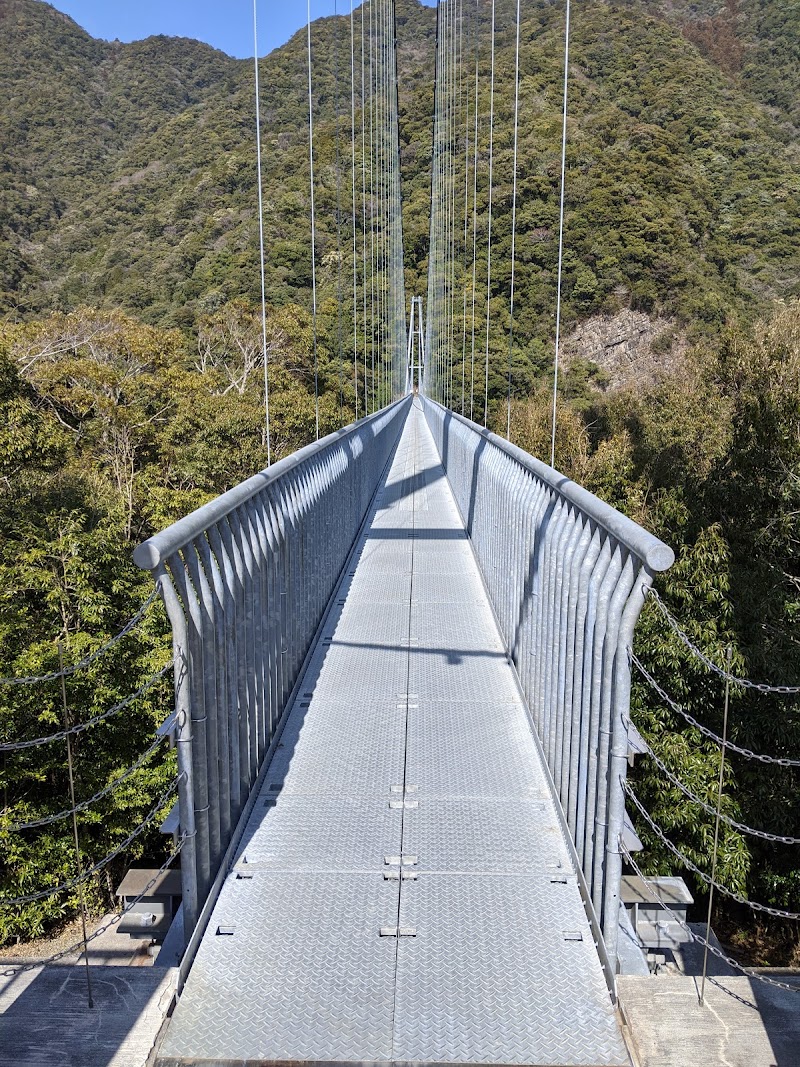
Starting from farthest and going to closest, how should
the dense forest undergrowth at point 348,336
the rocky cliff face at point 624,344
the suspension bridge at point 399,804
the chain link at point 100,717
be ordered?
the rocky cliff face at point 624,344 < the dense forest undergrowth at point 348,336 < the suspension bridge at point 399,804 < the chain link at point 100,717

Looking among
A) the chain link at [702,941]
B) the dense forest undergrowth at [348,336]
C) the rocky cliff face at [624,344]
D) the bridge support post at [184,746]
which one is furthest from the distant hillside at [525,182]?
the chain link at [702,941]

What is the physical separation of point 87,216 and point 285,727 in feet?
143

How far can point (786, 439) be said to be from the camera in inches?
484

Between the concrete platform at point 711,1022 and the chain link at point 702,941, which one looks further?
the chain link at point 702,941

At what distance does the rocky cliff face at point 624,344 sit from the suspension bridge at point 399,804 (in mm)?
32058

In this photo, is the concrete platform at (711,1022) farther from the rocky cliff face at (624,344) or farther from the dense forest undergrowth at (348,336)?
the rocky cliff face at (624,344)

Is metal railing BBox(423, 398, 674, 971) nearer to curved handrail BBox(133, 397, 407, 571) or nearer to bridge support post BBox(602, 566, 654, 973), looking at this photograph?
bridge support post BBox(602, 566, 654, 973)

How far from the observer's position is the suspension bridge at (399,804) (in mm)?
1960

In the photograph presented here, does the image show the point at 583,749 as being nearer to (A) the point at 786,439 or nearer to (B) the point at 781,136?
(A) the point at 786,439

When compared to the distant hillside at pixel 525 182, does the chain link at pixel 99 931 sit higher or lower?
lower

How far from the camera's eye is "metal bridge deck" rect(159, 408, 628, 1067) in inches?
75.0

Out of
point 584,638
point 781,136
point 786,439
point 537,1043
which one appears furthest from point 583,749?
point 781,136

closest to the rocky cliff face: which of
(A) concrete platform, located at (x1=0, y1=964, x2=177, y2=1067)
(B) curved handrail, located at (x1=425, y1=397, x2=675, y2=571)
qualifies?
(B) curved handrail, located at (x1=425, y1=397, x2=675, y2=571)

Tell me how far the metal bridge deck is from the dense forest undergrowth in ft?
3.37
